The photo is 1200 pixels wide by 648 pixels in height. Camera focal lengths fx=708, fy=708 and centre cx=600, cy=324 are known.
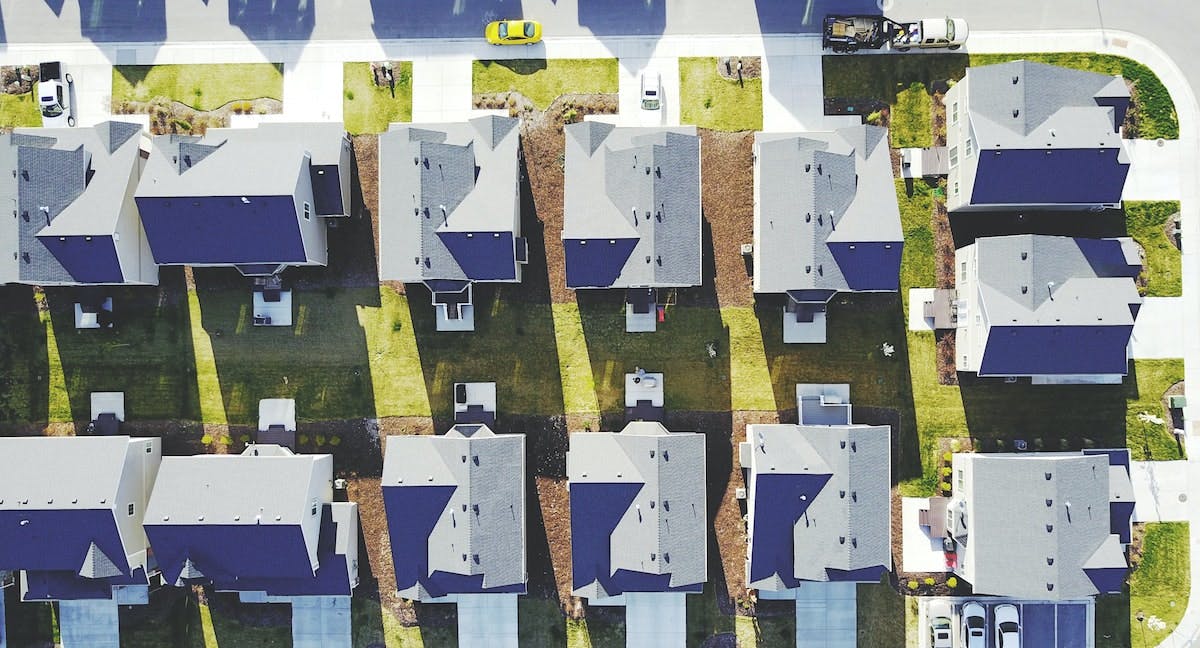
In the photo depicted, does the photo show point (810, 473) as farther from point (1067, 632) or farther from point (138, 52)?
point (138, 52)

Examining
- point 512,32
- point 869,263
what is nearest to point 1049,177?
point 869,263

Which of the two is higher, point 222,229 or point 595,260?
point 222,229

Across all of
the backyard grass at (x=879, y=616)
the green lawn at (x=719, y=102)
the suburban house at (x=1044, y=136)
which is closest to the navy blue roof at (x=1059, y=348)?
the suburban house at (x=1044, y=136)

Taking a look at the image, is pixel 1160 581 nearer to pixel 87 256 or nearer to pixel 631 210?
pixel 631 210

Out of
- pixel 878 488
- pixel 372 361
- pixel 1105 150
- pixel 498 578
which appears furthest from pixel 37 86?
pixel 1105 150

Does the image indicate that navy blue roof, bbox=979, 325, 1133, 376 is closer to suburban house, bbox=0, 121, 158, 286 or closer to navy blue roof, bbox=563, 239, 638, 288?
navy blue roof, bbox=563, 239, 638, 288

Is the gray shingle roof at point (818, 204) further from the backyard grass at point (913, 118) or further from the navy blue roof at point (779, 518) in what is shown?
the navy blue roof at point (779, 518)

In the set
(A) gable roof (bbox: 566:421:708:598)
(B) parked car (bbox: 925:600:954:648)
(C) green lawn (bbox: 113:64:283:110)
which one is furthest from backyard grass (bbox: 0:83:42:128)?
(B) parked car (bbox: 925:600:954:648)
